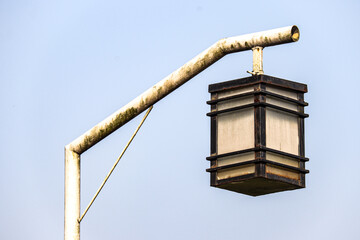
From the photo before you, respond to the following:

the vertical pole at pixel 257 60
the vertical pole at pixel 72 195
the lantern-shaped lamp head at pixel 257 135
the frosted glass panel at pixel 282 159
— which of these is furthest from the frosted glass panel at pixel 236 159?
the vertical pole at pixel 72 195

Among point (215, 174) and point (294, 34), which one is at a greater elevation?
point (294, 34)

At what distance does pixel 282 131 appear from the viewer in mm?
15969

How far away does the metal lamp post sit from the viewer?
1554 cm

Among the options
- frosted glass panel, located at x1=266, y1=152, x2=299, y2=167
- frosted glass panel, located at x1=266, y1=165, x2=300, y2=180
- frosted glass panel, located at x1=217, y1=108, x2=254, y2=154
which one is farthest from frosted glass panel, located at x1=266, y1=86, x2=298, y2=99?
frosted glass panel, located at x1=266, y1=165, x2=300, y2=180

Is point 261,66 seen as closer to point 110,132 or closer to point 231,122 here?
point 231,122

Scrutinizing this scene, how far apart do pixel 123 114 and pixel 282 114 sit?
6.00 feet

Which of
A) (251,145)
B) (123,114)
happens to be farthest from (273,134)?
(123,114)

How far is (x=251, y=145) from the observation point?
15.8m

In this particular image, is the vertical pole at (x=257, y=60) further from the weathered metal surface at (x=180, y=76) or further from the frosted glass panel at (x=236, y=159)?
the frosted glass panel at (x=236, y=159)

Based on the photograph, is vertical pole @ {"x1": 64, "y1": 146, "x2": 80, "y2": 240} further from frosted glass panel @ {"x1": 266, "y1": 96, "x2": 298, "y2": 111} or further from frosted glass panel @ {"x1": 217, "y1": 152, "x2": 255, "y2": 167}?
frosted glass panel @ {"x1": 266, "y1": 96, "x2": 298, "y2": 111}

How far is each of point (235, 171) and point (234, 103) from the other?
0.76 meters

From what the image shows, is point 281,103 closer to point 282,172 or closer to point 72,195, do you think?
point 282,172

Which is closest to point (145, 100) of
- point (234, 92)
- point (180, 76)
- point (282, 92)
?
point (180, 76)

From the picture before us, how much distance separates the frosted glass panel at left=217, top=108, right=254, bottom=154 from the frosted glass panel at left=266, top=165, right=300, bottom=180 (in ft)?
1.06
